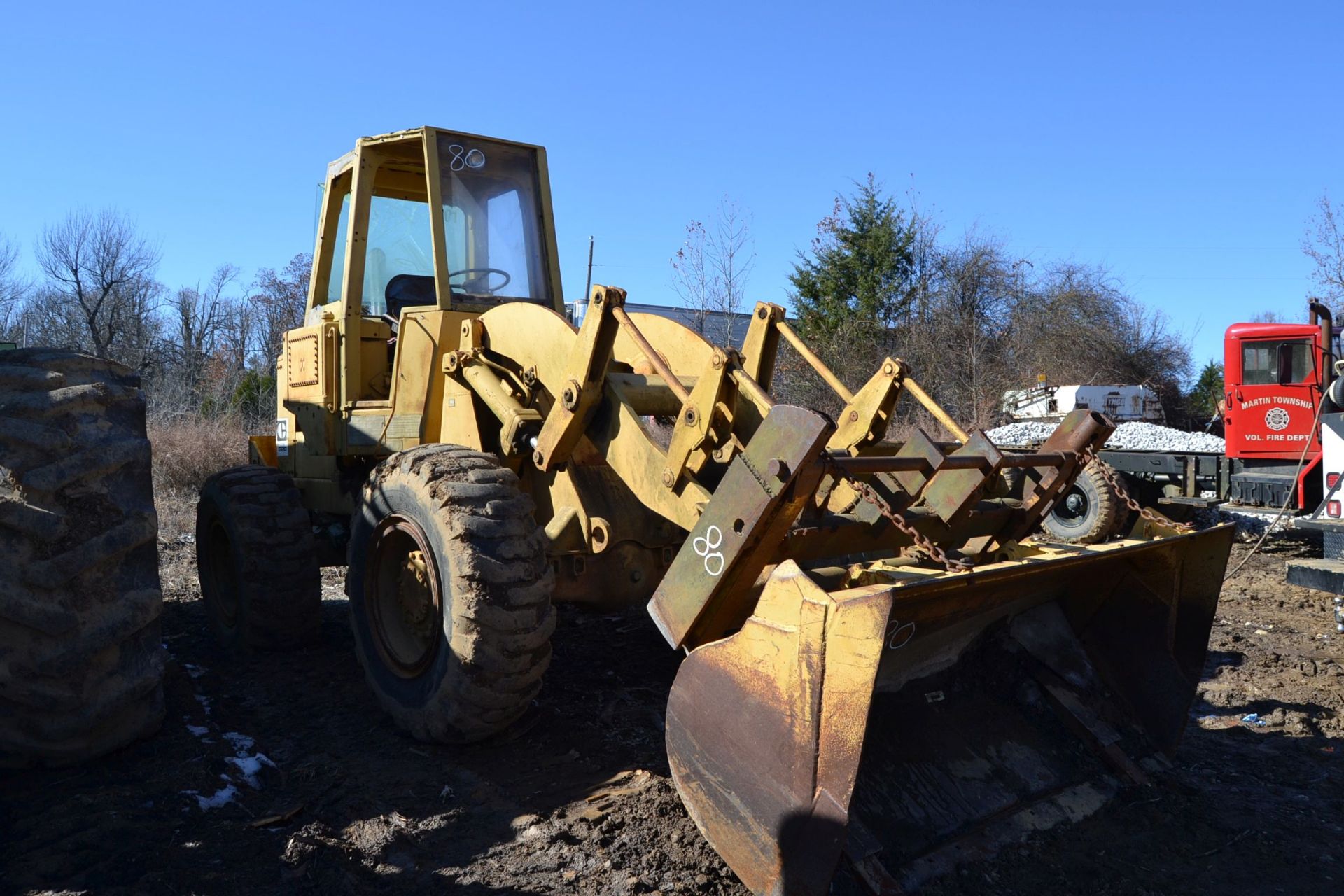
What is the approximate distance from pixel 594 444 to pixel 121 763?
2.16m

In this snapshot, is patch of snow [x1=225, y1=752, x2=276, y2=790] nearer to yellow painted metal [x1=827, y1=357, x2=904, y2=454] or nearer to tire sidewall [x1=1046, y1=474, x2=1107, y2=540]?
yellow painted metal [x1=827, y1=357, x2=904, y2=454]

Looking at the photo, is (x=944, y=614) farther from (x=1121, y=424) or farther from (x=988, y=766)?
(x=1121, y=424)

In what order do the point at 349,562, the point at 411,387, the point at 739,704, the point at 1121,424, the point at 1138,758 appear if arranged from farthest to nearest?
the point at 1121,424, the point at 411,387, the point at 349,562, the point at 1138,758, the point at 739,704

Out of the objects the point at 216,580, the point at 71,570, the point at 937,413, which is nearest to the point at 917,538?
the point at 937,413

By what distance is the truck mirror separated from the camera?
→ 1157 centimetres

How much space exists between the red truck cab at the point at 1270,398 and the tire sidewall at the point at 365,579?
1027cm

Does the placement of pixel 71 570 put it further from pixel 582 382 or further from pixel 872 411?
pixel 872 411

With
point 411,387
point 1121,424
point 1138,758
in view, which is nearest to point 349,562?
point 411,387

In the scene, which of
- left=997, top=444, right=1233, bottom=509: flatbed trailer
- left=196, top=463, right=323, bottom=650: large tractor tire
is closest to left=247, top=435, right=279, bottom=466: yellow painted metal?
left=196, top=463, right=323, bottom=650: large tractor tire

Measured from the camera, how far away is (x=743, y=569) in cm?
317

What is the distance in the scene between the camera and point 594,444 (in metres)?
4.23

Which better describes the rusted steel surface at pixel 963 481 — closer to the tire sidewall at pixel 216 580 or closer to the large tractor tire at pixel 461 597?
the large tractor tire at pixel 461 597

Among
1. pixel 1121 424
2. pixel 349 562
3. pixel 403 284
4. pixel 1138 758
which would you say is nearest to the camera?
pixel 1138 758

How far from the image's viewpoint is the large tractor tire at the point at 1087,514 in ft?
36.1
